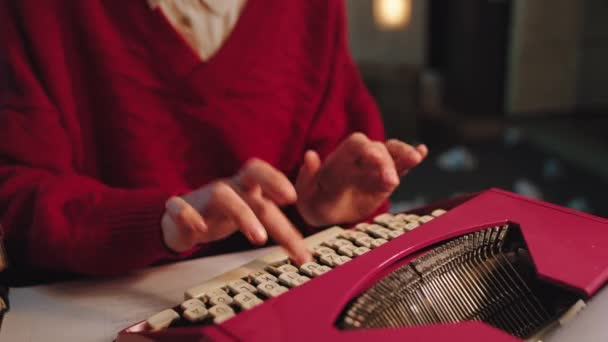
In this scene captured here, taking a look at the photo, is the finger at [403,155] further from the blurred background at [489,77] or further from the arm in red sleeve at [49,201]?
the blurred background at [489,77]

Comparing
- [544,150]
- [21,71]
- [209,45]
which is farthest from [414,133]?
[21,71]

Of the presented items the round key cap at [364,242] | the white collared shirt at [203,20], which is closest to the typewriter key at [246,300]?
the round key cap at [364,242]

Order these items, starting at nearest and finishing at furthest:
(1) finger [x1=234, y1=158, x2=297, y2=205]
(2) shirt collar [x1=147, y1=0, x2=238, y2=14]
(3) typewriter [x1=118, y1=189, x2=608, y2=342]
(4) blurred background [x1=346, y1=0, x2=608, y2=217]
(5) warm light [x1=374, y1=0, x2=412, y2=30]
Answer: (3) typewriter [x1=118, y1=189, x2=608, y2=342] → (1) finger [x1=234, y1=158, x2=297, y2=205] → (2) shirt collar [x1=147, y1=0, x2=238, y2=14] → (4) blurred background [x1=346, y1=0, x2=608, y2=217] → (5) warm light [x1=374, y1=0, x2=412, y2=30]

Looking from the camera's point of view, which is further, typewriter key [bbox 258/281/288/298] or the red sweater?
the red sweater

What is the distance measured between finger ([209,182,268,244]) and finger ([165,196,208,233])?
16mm

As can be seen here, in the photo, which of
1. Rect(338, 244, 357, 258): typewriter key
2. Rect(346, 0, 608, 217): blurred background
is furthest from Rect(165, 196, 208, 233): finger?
Rect(346, 0, 608, 217): blurred background

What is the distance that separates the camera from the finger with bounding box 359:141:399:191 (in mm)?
501

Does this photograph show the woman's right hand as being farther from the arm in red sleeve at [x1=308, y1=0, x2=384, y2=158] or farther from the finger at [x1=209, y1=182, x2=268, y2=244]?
the arm in red sleeve at [x1=308, y1=0, x2=384, y2=158]

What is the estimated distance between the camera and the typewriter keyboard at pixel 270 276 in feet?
1.17

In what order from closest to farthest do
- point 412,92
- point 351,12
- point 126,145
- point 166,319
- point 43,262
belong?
1. point 166,319
2. point 43,262
3. point 126,145
4. point 412,92
5. point 351,12

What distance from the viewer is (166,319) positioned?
14.1 inches

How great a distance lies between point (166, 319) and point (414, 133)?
7.62ft

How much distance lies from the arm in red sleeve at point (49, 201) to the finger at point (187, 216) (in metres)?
0.04

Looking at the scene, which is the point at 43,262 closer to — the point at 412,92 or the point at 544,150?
the point at 412,92
